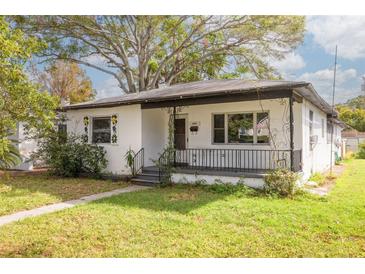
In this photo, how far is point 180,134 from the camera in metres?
12.7

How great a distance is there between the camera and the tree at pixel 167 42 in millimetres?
19141

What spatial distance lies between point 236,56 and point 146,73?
693cm

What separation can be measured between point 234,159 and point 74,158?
6339mm

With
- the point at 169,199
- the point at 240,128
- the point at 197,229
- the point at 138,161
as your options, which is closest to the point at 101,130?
the point at 138,161

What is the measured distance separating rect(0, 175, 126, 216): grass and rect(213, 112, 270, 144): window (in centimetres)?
405

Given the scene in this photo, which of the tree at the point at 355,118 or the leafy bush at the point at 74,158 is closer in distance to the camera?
Result: the leafy bush at the point at 74,158

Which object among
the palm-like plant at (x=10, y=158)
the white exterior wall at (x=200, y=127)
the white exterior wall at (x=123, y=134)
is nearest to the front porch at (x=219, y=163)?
the white exterior wall at (x=200, y=127)

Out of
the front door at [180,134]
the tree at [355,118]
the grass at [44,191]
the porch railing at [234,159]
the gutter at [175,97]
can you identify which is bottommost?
the grass at [44,191]

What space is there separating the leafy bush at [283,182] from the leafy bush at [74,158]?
6.89m

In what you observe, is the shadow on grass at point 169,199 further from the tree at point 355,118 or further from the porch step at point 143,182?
the tree at point 355,118

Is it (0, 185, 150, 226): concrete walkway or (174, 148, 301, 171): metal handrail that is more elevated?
(174, 148, 301, 171): metal handrail

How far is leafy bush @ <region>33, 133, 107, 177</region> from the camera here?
12430 millimetres

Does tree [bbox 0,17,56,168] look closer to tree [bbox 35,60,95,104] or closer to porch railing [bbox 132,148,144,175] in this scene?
porch railing [bbox 132,148,144,175]

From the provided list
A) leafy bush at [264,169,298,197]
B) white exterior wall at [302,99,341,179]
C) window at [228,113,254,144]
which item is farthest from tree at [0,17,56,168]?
white exterior wall at [302,99,341,179]
